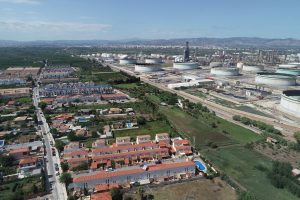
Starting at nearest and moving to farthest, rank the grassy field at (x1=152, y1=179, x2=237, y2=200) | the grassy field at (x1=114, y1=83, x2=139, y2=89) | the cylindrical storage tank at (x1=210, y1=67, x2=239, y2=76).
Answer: the grassy field at (x1=152, y1=179, x2=237, y2=200) → the grassy field at (x1=114, y1=83, x2=139, y2=89) → the cylindrical storage tank at (x1=210, y1=67, x2=239, y2=76)

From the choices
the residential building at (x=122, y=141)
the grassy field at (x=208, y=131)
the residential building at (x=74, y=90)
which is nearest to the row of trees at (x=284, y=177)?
the grassy field at (x=208, y=131)

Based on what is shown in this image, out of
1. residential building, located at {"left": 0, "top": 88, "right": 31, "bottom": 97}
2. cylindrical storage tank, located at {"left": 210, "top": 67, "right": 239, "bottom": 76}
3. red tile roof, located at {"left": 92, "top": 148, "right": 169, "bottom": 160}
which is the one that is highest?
cylindrical storage tank, located at {"left": 210, "top": 67, "right": 239, "bottom": 76}

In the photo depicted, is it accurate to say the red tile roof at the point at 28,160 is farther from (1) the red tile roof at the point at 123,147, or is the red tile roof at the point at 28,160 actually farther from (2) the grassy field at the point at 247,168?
(2) the grassy field at the point at 247,168

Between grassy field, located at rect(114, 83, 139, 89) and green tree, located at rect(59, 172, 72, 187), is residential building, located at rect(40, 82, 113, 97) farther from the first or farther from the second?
green tree, located at rect(59, 172, 72, 187)

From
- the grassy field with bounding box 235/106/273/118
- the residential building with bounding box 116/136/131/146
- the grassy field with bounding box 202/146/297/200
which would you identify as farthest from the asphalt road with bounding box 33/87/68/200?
the grassy field with bounding box 235/106/273/118

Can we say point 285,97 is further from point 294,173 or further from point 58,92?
point 58,92

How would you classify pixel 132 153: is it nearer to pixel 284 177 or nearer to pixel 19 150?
pixel 19 150

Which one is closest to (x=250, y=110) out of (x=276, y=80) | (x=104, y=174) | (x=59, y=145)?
(x=276, y=80)

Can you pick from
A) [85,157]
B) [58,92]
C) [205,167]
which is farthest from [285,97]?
[58,92]

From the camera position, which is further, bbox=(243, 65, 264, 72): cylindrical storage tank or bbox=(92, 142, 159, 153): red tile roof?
bbox=(243, 65, 264, 72): cylindrical storage tank
